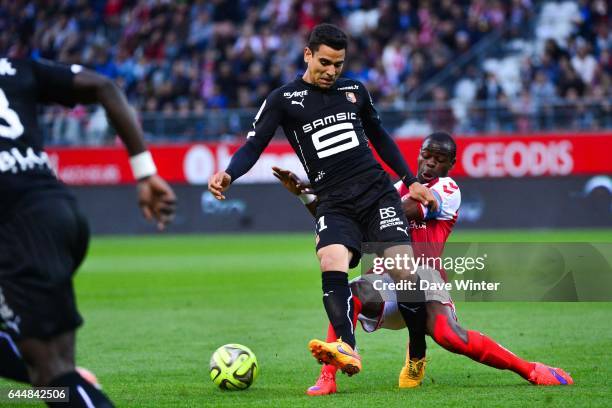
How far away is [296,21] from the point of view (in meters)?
27.7

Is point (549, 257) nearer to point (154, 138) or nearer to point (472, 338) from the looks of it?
point (472, 338)

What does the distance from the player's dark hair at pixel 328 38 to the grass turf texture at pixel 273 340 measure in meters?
2.26

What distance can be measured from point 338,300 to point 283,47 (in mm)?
21025

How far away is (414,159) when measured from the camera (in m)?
23.7

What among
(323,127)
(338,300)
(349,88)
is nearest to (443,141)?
(349,88)

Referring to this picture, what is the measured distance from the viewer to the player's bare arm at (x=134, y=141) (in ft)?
13.3

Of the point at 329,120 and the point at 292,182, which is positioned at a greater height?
the point at 329,120

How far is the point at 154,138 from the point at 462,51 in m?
8.02

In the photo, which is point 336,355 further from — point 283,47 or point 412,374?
point 283,47

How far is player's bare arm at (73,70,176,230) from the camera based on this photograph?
4.06 meters

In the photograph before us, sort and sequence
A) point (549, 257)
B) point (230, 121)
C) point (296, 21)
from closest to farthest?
1. point (549, 257)
2. point (230, 121)
3. point (296, 21)

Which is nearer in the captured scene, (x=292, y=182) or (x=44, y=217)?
(x=44, y=217)

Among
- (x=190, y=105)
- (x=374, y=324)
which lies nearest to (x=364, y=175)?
(x=374, y=324)

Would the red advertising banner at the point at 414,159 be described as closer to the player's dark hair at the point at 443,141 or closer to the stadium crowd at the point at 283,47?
the stadium crowd at the point at 283,47
